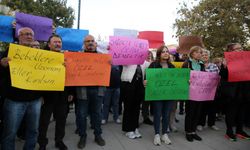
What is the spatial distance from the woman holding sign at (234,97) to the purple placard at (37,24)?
3.63m

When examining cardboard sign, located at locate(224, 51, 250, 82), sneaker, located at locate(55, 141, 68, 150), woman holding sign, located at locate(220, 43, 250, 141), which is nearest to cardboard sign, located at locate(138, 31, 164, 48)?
woman holding sign, located at locate(220, 43, 250, 141)

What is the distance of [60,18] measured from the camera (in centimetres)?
2777

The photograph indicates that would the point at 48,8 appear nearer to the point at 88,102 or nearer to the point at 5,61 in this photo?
the point at 88,102

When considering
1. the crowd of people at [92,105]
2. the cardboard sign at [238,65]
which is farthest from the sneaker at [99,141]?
the cardboard sign at [238,65]

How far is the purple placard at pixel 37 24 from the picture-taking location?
5.49 meters

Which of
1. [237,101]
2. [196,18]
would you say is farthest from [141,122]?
[196,18]

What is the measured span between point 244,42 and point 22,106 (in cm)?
1975

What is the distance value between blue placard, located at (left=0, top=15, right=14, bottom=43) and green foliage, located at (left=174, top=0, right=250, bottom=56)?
17.1m

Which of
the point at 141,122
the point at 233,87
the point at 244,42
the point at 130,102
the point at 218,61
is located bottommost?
the point at 141,122

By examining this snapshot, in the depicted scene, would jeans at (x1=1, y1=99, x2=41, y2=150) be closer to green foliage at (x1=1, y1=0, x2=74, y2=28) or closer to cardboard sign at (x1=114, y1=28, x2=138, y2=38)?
cardboard sign at (x1=114, y1=28, x2=138, y2=38)

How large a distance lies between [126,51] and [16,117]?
2.55m

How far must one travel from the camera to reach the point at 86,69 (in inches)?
205

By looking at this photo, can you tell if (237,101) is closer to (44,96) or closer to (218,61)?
(218,61)

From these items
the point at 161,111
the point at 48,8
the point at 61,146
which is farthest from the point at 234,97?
the point at 48,8
